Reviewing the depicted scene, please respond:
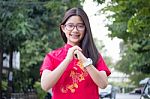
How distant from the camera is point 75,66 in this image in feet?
9.71

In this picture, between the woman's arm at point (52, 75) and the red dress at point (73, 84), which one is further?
the red dress at point (73, 84)

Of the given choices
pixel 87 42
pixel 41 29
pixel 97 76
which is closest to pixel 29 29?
pixel 41 29

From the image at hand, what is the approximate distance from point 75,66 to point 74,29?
Answer: 0.87 feet

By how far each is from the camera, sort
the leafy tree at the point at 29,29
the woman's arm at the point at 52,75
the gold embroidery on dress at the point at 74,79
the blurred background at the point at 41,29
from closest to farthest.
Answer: the woman's arm at the point at 52,75
the gold embroidery on dress at the point at 74,79
the blurred background at the point at 41,29
the leafy tree at the point at 29,29

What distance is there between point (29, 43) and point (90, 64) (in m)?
25.1

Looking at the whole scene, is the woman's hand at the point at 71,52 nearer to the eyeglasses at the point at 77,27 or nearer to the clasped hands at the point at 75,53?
the clasped hands at the point at 75,53

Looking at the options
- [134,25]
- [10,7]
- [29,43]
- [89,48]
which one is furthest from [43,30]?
[89,48]

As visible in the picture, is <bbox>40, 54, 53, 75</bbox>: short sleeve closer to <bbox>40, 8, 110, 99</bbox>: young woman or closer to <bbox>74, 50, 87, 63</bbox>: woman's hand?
<bbox>40, 8, 110, 99</bbox>: young woman

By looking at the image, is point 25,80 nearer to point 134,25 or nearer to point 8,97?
point 8,97

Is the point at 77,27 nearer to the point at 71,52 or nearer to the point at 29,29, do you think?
the point at 71,52

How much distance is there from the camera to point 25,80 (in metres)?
34.5

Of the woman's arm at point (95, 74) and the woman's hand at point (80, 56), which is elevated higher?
the woman's hand at point (80, 56)

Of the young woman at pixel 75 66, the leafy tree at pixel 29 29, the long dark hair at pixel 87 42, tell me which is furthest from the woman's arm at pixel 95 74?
the leafy tree at pixel 29 29

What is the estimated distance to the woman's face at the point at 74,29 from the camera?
2965mm
